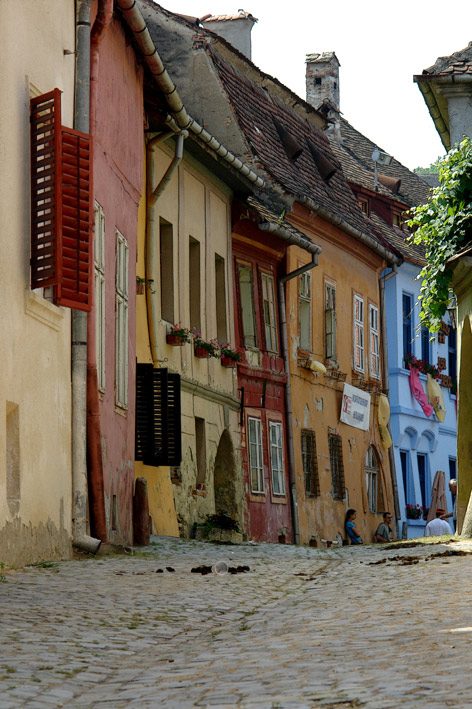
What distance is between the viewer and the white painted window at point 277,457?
84.3 feet

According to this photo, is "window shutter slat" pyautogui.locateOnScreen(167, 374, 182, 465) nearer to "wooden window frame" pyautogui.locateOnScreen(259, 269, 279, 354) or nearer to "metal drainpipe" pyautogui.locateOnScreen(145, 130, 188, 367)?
"metal drainpipe" pyautogui.locateOnScreen(145, 130, 188, 367)

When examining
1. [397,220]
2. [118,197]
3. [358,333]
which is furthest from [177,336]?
[397,220]

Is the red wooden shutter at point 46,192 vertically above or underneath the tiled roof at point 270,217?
underneath

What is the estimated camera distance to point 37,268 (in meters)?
12.6

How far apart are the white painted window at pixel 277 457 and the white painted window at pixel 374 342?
6377 mm

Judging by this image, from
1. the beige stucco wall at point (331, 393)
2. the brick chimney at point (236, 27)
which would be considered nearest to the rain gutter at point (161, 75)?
the beige stucco wall at point (331, 393)

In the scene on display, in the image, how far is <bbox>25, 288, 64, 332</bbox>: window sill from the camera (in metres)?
12.4

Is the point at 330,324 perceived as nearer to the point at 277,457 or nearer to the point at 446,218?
the point at 277,457

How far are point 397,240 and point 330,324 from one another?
8303mm

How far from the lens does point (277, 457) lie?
26.0 meters

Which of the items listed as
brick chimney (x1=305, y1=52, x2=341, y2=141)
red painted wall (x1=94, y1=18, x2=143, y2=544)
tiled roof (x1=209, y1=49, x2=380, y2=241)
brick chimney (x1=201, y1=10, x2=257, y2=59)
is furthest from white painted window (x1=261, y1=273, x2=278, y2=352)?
brick chimney (x1=305, y1=52, x2=341, y2=141)

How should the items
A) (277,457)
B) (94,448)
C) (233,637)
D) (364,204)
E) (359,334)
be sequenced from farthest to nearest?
(364,204), (359,334), (277,457), (94,448), (233,637)

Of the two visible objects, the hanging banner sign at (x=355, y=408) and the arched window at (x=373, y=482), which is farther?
the arched window at (x=373, y=482)

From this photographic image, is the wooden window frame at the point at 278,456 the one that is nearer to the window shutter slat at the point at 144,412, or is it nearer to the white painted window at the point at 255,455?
the white painted window at the point at 255,455
